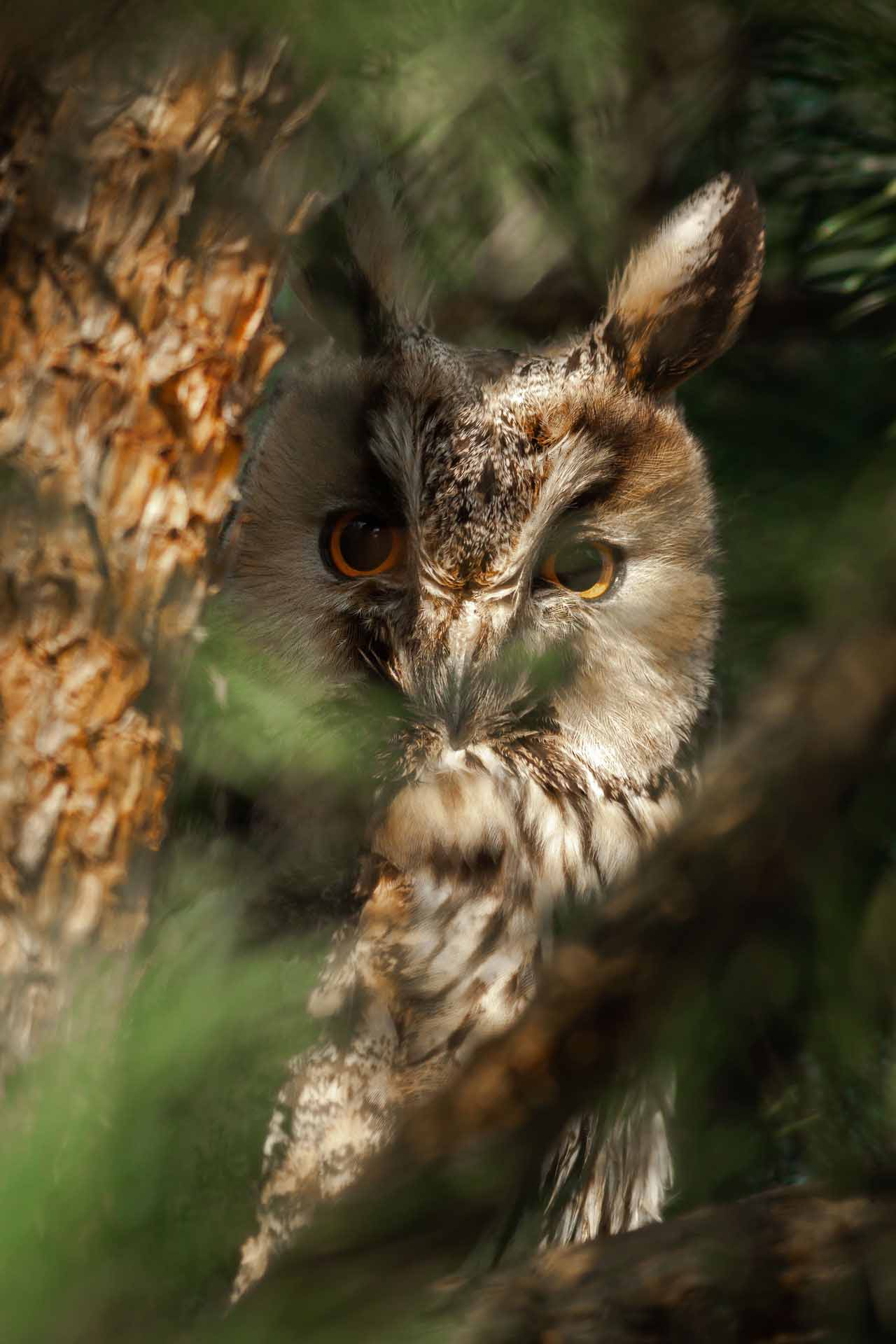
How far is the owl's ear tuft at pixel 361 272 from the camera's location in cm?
129

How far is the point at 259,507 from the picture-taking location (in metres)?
1.46

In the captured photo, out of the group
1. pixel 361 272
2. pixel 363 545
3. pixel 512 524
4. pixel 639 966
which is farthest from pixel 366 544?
pixel 639 966

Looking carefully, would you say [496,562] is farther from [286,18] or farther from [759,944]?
[759,944]

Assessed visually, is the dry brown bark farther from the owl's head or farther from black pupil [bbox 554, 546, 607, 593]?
black pupil [bbox 554, 546, 607, 593]

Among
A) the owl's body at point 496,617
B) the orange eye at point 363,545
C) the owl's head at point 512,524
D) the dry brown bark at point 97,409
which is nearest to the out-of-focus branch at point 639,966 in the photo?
the dry brown bark at point 97,409

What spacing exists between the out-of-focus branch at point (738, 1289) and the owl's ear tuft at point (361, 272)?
108 cm

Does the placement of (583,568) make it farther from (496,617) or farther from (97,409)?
(97,409)

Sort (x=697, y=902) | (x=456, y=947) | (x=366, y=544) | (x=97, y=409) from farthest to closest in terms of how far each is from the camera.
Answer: (x=366, y=544) → (x=456, y=947) → (x=97, y=409) → (x=697, y=902)

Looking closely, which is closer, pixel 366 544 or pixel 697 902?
pixel 697 902

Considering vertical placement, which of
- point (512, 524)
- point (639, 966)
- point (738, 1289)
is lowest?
point (738, 1289)

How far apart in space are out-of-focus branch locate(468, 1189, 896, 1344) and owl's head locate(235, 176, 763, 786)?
849mm

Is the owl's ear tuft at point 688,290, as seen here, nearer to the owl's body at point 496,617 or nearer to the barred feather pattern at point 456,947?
the owl's body at point 496,617

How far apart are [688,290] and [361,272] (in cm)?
39

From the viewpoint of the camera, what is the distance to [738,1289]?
469 mm
